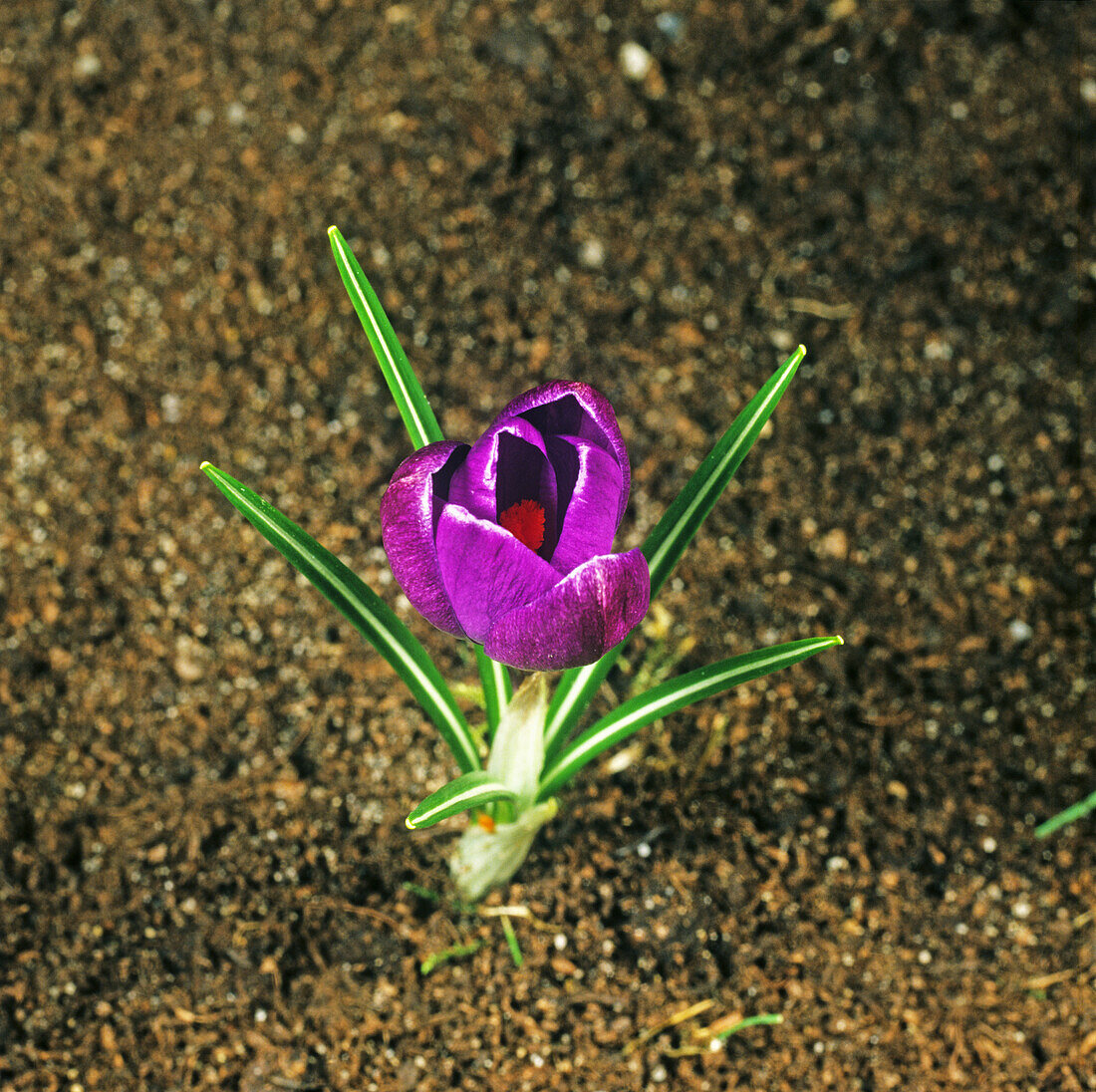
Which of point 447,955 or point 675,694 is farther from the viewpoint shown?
point 447,955

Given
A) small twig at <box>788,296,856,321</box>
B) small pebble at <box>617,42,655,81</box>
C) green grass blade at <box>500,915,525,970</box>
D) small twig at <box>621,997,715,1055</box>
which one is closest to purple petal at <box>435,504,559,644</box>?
green grass blade at <box>500,915,525,970</box>

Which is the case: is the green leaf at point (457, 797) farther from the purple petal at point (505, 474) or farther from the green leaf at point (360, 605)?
the purple petal at point (505, 474)

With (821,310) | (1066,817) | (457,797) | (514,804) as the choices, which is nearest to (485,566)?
(457,797)

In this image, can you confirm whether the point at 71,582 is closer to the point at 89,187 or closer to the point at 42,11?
the point at 89,187

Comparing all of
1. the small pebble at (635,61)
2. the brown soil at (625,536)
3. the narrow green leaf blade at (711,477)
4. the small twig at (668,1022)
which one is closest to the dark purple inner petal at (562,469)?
the narrow green leaf blade at (711,477)

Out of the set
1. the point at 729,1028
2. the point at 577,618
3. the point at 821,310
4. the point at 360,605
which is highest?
the point at 577,618

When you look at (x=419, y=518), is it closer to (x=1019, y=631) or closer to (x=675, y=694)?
(x=675, y=694)

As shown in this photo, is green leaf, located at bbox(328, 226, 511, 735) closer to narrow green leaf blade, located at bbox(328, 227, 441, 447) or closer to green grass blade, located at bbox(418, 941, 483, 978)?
narrow green leaf blade, located at bbox(328, 227, 441, 447)

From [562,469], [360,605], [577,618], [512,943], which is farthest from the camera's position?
[512,943]

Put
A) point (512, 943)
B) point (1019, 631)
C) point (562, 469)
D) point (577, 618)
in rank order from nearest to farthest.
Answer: point (577, 618), point (562, 469), point (512, 943), point (1019, 631)
